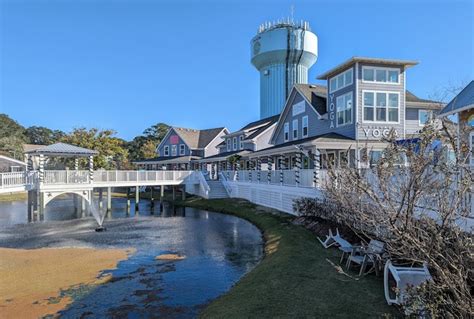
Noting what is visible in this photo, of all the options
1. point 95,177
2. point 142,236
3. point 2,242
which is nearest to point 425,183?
point 142,236

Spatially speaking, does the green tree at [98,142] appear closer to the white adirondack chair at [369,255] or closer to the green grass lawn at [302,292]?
the green grass lawn at [302,292]

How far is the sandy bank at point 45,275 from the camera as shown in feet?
31.9

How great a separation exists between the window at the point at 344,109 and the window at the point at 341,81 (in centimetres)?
69

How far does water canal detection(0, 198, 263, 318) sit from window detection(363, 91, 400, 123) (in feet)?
31.2

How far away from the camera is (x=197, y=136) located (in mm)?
51375

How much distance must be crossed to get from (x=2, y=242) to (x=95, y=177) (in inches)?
458

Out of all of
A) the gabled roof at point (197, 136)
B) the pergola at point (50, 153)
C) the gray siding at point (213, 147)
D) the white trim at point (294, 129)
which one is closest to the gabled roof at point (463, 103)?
the white trim at point (294, 129)

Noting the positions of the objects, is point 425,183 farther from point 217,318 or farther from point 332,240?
point 332,240

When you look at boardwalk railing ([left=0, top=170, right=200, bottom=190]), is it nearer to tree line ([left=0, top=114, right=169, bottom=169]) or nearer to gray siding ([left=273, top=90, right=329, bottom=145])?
gray siding ([left=273, top=90, right=329, bottom=145])

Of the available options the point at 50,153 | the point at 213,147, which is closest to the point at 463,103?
the point at 50,153

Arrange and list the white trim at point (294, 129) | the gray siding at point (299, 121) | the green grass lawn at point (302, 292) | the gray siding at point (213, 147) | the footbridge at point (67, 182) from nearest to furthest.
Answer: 1. the green grass lawn at point (302, 292)
2. the footbridge at point (67, 182)
3. the gray siding at point (299, 121)
4. the white trim at point (294, 129)
5. the gray siding at point (213, 147)

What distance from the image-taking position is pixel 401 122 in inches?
828

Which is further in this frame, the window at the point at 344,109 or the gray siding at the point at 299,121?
the gray siding at the point at 299,121

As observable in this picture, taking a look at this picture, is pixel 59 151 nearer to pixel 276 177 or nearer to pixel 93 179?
pixel 93 179
